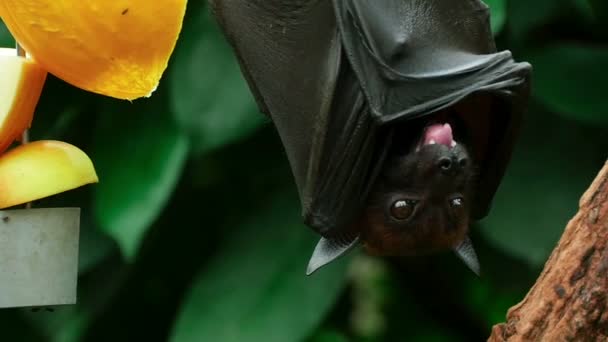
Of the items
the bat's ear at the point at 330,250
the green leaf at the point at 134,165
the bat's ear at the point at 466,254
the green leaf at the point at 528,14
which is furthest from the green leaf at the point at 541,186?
the bat's ear at the point at 330,250

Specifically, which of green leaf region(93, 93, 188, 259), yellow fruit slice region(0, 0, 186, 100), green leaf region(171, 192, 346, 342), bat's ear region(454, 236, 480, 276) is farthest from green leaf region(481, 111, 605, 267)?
yellow fruit slice region(0, 0, 186, 100)

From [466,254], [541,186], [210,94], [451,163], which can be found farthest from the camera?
[541,186]

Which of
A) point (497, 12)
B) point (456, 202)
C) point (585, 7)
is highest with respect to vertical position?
point (456, 202)

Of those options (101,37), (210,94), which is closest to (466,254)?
(101,37)

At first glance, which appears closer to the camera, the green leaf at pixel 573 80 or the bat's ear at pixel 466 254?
the bat's ear at pixel 466 254

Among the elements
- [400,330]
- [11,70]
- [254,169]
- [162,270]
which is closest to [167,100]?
[254,169]

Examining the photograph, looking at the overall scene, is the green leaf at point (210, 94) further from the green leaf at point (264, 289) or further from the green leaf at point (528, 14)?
the green leaf at point (528, 14)

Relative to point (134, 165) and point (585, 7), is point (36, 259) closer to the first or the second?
point (134, 165)
